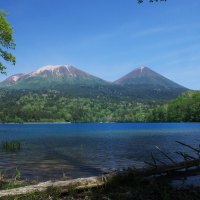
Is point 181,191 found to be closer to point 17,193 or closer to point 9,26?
point 17,193

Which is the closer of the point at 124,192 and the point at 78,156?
the point at 124,192

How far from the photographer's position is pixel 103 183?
16.6 meters

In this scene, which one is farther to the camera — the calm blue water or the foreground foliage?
the calm blue water

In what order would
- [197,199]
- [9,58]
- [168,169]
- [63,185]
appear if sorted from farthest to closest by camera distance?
[9,58]
[168,169]
[63,185]
[197,199]

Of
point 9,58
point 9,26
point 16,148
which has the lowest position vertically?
point 16,148

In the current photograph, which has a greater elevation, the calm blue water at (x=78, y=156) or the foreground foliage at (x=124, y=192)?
the foreground foliage at (x=124, y=192)

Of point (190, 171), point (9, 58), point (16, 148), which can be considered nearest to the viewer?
point (190, 171)

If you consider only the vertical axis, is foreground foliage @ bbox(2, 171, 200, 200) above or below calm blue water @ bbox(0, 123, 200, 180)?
above

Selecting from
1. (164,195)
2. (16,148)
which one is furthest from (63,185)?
(16,148)

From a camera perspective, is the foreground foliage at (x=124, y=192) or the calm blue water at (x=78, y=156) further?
the calm blue water at (x=78, y=156)

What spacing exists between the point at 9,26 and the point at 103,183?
73.4ft

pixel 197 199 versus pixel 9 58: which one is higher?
pixel 9 58

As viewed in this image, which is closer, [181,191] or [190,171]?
[181,191]

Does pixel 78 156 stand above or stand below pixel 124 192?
below
